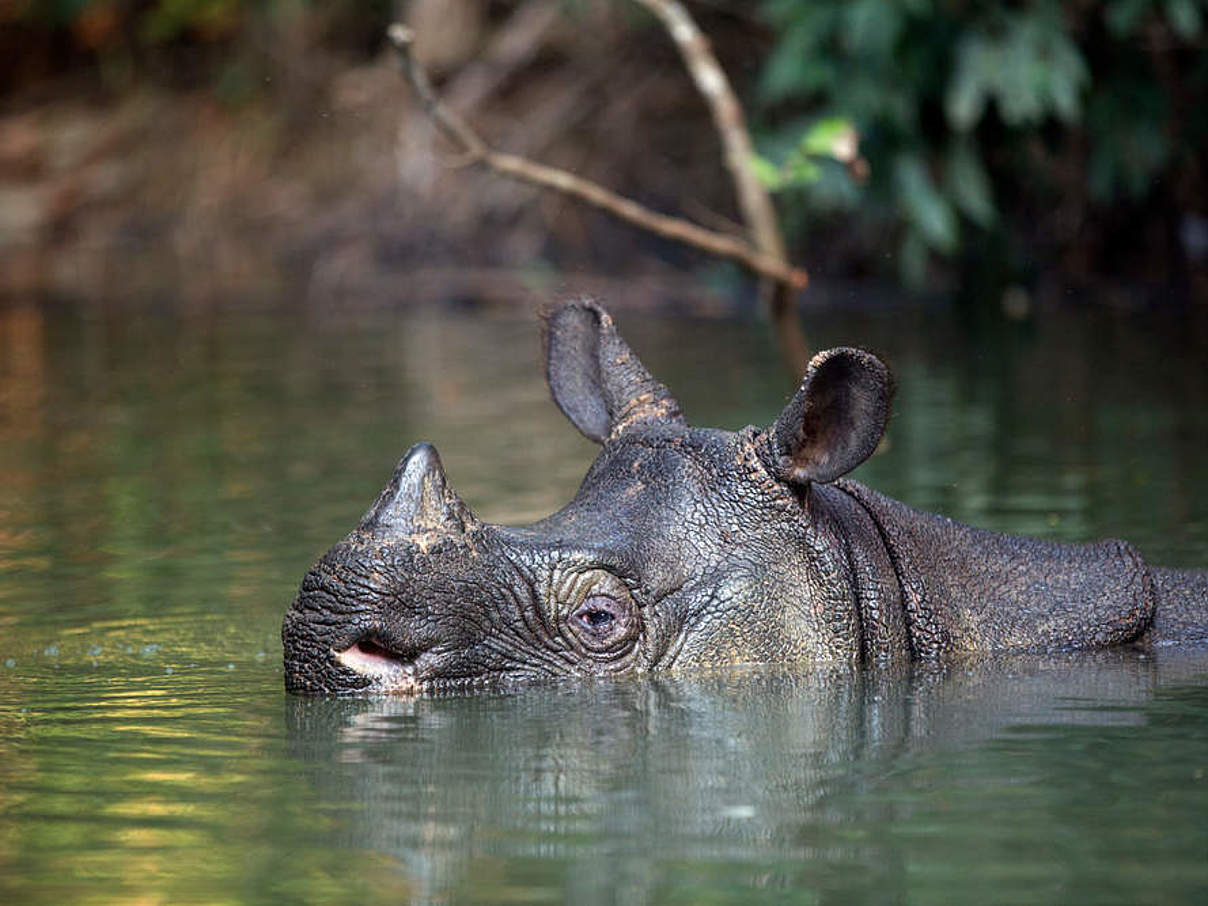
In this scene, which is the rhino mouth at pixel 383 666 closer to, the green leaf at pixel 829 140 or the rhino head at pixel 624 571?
the rhino head at pixel 624 571

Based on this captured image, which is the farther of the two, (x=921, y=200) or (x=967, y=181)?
(x=967, y=181)

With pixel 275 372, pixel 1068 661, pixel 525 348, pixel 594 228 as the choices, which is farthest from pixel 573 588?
pixel 594 228

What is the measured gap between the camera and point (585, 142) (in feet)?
74.2

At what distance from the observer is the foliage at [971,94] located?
15305 mm

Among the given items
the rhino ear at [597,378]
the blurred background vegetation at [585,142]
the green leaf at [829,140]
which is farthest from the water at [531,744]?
the blurred background vegetation at [585,142]

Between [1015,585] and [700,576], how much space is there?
3.38 ft

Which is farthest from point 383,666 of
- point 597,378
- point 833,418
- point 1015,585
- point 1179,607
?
point 1179,607

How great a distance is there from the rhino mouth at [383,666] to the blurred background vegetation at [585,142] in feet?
20.5

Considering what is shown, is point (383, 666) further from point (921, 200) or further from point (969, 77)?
point (921, 200)

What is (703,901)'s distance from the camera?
13.6 ft

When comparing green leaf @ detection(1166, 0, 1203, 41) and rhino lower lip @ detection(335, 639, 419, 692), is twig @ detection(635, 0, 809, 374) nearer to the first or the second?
green leaf @ detection(1166, 0, 1203, 41)

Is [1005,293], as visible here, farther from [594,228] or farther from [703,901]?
[703,901]

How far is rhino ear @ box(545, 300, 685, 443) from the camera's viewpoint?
682 centimetres

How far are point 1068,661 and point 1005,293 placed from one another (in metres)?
12.9
